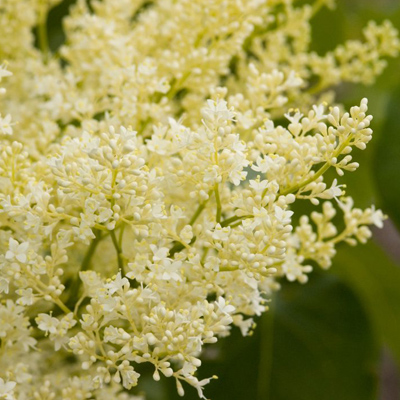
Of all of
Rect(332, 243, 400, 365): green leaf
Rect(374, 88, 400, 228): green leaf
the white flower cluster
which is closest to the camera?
the white flower cluster

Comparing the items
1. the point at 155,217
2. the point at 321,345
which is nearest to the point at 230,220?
the point at 155,217

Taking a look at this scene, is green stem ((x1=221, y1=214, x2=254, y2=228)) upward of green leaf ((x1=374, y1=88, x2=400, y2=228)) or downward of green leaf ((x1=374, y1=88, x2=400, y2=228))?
downward

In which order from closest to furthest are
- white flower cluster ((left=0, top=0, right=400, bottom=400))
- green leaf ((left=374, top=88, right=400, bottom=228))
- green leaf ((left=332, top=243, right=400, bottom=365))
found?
white flower cluster ((left=0, top=0, right=400, bottom=400)), green leaf ((left=374, top=88, right=400, bottom=228)), green leaf ((left=332, top=243, right=400, bottom=365))

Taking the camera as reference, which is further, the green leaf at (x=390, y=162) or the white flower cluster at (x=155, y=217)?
the green leaf at (x=390, y=162)

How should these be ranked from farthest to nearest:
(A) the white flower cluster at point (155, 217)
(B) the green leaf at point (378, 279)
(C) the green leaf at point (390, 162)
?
(B) the green leaf at point (378, 279) → (C) the green leaf at point (390, 162) → (A) the white flower cluster at point (155, 217)

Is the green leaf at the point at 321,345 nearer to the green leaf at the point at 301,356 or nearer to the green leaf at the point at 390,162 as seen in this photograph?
the green leaf at the point at 301,356

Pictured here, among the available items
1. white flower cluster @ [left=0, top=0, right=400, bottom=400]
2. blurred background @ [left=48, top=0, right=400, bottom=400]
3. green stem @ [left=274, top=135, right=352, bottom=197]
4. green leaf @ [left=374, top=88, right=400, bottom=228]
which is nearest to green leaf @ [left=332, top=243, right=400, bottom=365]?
blurred background @ [left=48, top=0, right=400, bottom=400]

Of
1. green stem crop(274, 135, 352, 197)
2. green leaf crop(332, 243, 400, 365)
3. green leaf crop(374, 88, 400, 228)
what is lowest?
green stem crop(274, 135, 352, 197)

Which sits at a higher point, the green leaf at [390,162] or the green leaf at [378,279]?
the green leaf at [390,162]

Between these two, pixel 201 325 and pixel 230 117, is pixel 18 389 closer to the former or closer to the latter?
pixel 201 325

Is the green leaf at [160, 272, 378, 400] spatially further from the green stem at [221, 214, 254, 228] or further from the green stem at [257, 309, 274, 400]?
the green stem at [221, 214, 254, 228]

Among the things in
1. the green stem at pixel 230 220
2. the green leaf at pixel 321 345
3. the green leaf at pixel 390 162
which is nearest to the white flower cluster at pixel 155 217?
the green stem at pixel 230 220
